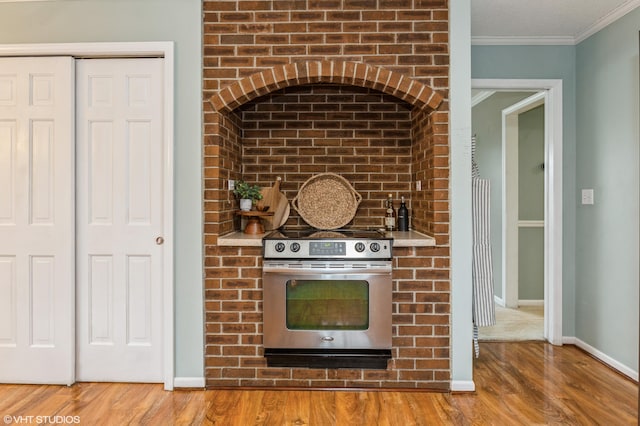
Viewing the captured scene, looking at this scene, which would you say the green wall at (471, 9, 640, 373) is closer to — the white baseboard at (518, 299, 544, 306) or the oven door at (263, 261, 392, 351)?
the white baseboard at (518, 299, 544, 306)

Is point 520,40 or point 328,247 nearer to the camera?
point 328,247

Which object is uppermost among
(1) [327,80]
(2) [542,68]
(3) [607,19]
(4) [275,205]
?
(3) [607,19]

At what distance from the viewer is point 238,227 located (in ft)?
11.3

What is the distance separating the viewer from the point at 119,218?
2.90 metres

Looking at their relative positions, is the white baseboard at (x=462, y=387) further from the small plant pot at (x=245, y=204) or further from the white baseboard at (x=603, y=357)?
the small plant pot at (x=245, y=204)

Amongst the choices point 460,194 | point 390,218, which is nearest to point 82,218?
point 390,218

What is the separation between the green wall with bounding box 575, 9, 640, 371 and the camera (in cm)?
305

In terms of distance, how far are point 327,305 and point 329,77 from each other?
142 centimetres

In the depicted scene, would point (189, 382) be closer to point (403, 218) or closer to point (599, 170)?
point (403, 218)

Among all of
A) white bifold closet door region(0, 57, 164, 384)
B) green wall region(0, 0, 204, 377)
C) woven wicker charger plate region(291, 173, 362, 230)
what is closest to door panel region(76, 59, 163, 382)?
white bifold closet door region(0, 57, 164, 384)

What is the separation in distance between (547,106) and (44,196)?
381 centimetres

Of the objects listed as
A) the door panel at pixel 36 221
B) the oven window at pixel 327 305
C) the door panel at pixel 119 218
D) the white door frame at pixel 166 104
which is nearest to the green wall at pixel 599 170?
the oven window at pixel 327 305

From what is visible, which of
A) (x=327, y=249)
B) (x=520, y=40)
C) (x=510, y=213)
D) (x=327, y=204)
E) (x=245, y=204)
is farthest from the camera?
(x=510, y=213)

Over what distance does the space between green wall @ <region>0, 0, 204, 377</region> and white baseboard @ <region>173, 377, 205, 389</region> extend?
3 cm
